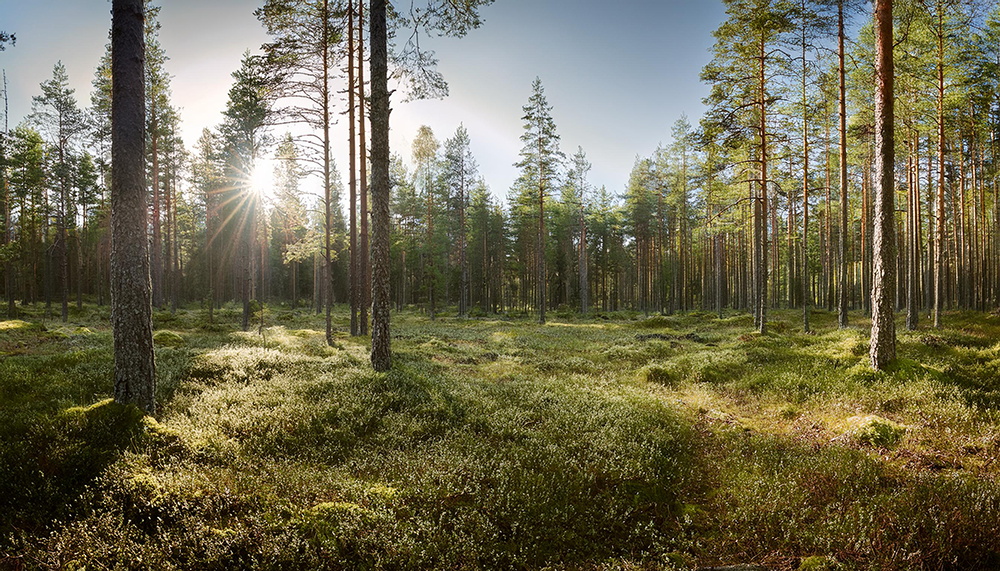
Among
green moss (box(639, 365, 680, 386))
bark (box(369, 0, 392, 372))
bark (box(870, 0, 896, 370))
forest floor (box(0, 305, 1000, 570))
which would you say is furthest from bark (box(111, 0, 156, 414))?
bark (box(870, 0, 896, 370))

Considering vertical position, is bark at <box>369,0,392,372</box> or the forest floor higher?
bark at <box>369,0,392,372</box>

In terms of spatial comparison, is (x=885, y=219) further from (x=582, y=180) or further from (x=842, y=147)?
(x=582, y=180)

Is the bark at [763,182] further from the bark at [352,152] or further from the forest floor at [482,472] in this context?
the bark at [352,152]

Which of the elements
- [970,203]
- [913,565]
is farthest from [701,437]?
[970,203]

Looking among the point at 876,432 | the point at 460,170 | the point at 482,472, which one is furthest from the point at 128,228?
the point at 460,170

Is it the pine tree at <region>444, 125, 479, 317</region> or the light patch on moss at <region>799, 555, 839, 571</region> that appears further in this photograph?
the pine tree at <region>444, 125, 479, 317</region>

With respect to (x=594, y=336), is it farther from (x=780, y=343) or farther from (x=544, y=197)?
(x=544, y=197)

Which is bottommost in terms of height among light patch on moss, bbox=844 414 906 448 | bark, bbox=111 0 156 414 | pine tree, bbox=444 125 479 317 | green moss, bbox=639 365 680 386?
green moss, bbox=639 365 680 386

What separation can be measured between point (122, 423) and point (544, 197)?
2897 cm

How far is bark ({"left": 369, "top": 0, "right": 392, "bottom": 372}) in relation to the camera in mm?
9930

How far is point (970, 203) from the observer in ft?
89.6

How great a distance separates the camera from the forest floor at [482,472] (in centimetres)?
377

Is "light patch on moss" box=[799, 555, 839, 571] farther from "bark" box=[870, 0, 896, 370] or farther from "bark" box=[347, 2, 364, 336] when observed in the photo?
"bark" box=[347, 2, 364, 336]

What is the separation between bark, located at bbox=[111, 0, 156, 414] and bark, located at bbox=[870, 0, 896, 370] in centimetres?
1509
